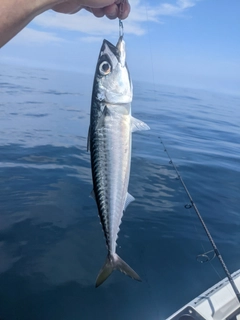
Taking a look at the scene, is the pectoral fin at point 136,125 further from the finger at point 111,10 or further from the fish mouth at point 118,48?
the finger at point 111,10

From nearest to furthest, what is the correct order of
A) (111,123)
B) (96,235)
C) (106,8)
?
(111,123), (106,8), (96,235)

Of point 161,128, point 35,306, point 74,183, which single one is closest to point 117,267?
point 35,306

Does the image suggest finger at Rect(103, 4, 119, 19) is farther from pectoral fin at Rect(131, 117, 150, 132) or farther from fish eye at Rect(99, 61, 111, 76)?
pectoral fin at Rect(131, 117, 150, 132)

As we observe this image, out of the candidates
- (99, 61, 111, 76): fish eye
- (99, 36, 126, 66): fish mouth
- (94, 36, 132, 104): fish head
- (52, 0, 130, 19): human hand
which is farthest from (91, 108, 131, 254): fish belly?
(52, 0, 130, 19): human hand

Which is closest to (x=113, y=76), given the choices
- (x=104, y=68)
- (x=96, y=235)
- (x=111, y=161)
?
(x=104, y=68)

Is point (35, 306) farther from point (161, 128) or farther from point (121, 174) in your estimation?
point (161, 128)

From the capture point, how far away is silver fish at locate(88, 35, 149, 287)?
85.4 inches

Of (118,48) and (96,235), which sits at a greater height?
(118,48)

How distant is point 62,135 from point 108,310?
9.50 meters

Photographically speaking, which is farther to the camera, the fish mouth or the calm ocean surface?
the calm ocean surface

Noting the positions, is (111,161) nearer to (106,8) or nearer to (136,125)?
(136,125)

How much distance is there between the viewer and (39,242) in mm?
5102

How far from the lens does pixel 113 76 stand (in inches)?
87.0

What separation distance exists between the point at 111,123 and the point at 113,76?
14.9 inches
